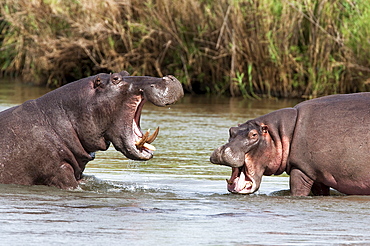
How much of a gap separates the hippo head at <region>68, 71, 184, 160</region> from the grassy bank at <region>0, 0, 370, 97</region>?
247 inches

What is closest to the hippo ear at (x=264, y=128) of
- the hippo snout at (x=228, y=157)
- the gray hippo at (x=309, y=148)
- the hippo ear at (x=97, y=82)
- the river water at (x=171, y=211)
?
the gray hippo at (x=309, y=148)

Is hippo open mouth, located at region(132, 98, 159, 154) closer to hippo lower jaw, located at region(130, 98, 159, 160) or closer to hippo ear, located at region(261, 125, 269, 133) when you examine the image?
hippo lower jaw, located at region(130, 98, 159, 160)

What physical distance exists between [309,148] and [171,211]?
1.11 meters

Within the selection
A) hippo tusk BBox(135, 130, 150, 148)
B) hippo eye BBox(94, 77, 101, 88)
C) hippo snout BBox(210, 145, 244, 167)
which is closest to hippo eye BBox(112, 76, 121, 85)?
hippo eye BBox(94, 77, 101, 88)

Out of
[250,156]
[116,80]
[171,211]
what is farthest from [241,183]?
[116,80]

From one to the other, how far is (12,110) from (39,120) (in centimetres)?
27

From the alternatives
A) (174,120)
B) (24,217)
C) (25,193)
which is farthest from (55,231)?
(174,120)

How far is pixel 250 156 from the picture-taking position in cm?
511

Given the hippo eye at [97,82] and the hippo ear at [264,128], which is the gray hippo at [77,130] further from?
the hippo ear at [264,128]

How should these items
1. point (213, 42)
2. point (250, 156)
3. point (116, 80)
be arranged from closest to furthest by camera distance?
point (250, 156), point (116, 80), point (213, 42)

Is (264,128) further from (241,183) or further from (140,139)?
(140,139)

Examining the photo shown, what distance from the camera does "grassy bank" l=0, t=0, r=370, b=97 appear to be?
38.2 feet

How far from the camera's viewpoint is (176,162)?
6.68 metres

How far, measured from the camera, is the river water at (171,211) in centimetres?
368
